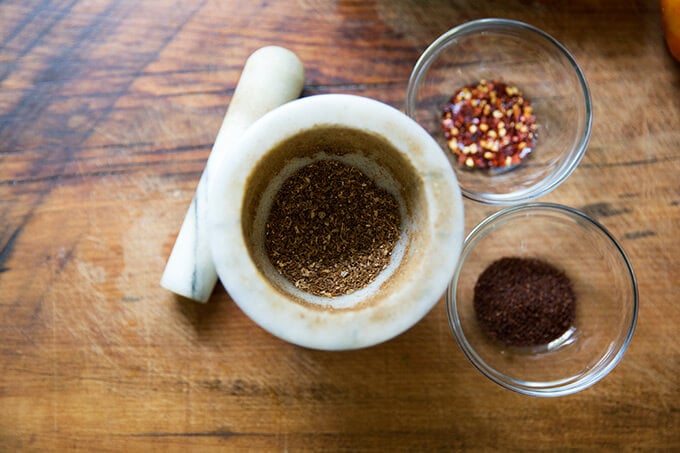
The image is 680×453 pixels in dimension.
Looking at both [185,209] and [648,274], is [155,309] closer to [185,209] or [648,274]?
[185,209]

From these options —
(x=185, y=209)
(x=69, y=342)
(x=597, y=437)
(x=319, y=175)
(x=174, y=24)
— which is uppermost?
(x=174, y=24)

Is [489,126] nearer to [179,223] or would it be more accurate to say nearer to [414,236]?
[414,236]

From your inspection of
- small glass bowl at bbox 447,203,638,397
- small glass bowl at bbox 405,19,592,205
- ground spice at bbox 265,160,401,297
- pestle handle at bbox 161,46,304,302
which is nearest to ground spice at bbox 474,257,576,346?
small glass bowl at bbox 447,203,638,397

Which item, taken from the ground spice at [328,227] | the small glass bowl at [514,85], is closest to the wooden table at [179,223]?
the small glass bowl at [514,85]

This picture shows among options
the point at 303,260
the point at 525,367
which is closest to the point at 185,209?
the point at 303,260

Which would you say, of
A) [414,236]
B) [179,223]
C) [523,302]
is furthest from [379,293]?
[179,223]

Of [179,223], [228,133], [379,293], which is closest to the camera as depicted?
[379,293]
